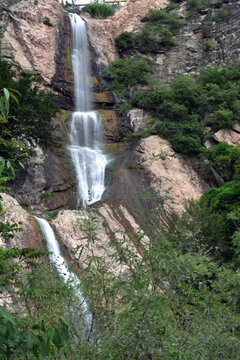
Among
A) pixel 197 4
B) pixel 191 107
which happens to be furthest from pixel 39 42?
pixel 197 4

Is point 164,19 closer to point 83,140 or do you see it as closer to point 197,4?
point 197,4

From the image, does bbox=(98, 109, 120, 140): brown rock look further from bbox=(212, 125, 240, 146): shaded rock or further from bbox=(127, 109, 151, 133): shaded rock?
bbox=(212, 125, 240, 146): shaded rock

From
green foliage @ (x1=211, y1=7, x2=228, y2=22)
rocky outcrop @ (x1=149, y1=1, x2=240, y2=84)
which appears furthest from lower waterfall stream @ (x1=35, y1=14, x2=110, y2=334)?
green foliage @ (x1=211, y1=7, x2=228, y2=22)

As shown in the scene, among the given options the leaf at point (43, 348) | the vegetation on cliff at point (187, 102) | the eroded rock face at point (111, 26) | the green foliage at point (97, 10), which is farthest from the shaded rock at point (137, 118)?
the leaf at point (43, 348)

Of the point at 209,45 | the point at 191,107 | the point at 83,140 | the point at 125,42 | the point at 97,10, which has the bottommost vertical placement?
the point at 191,107

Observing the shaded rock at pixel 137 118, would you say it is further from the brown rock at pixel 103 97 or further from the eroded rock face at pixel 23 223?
the eroded rock face at pixel 23 223

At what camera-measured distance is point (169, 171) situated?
24469 millimetres

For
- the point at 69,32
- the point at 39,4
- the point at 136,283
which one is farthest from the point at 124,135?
the point at 136,283

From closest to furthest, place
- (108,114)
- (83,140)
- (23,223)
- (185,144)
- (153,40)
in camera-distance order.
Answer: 1. (23,223)
2. (185,144)
3. (83,140)
4. (108,114)
5. (153,40)

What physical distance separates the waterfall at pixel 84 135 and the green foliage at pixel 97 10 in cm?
816

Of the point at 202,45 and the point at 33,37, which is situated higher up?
the point at 33,37

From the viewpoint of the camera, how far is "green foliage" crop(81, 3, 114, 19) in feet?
145

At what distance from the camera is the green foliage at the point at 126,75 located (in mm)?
33719

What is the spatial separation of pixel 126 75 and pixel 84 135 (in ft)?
Result: 28.6
